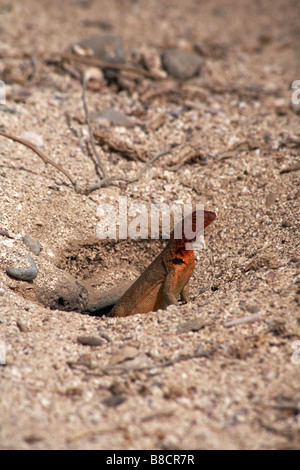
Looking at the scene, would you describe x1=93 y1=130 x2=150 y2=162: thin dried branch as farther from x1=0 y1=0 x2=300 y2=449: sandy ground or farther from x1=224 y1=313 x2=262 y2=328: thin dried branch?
x1=224 y1=313 x2=262 y2=328: thin dried branch

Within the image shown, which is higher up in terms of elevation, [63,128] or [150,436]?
[63,128]

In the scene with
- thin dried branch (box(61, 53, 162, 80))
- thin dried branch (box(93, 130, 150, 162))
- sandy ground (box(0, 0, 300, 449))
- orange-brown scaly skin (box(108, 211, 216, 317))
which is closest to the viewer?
sandy ground (box(0, 0, 300, 449))

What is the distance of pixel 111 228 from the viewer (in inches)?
201

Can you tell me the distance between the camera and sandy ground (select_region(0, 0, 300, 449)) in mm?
2594

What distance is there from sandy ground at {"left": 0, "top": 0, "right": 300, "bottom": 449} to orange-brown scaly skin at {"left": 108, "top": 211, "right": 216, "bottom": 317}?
9.9 inches

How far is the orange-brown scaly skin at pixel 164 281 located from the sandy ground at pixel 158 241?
25 cm

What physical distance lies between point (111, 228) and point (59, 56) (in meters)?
3.76

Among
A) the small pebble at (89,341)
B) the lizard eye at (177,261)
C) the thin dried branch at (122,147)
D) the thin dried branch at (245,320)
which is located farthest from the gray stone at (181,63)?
the small pebble at (89,341)

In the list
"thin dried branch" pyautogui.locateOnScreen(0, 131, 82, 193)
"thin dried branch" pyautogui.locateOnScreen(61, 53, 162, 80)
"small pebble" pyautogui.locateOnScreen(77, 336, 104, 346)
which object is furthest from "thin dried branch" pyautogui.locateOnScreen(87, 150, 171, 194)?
"small pebble" pyautogui.locateOnScreen(77, 336, 104, 346)

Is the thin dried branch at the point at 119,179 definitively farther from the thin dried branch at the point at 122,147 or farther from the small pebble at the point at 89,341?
the small pebble at the point at 89,341

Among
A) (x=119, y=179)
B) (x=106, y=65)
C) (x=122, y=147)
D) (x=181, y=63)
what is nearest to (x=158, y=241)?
(x=119, y=179)

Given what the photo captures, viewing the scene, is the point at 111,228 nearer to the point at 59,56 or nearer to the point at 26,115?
the point at 26,115

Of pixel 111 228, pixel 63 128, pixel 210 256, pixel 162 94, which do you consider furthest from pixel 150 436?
pixel 162 94

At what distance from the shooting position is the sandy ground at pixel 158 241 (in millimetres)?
2594
